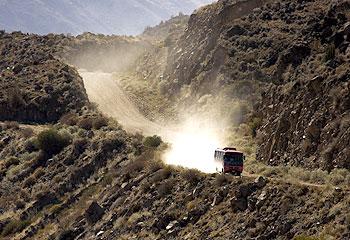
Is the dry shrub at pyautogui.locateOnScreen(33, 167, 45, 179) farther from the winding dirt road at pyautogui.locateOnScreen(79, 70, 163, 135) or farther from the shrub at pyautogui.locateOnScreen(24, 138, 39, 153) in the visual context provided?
the winding dirt road at pyautogui.locateOnScreen(79, 70, 163, 135)

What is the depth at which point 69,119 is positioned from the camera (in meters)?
71.6

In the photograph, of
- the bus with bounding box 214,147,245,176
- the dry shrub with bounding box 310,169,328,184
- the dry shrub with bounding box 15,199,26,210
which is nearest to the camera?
the dry shrub with bounding box 310,169,328,184

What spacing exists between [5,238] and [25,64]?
149ft

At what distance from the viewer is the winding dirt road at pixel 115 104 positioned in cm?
7361

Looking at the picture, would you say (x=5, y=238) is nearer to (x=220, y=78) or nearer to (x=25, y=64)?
(x=220, y=78)

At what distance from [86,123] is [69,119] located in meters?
4.30

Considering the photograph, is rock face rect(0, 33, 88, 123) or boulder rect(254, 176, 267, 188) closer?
boulder rect(254, 176, 267, 188)

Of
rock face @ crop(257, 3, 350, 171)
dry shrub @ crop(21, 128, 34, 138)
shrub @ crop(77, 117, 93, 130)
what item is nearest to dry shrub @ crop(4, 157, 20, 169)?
dry shrub @ crop(21, 128, 34, 138)

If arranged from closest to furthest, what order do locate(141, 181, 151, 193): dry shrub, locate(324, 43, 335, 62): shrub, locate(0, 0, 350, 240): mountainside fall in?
locate(0, 0, 350, 240): mountainside → locate(141, 181, 151, 193): dry shrub → locate(324, 43, 335, 62): shrub

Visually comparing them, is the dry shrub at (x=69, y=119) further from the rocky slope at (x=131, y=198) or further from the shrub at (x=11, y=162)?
the shrub at (x=11, y=162)

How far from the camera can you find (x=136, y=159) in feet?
171

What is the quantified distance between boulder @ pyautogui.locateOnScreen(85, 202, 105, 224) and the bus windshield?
30.4ft

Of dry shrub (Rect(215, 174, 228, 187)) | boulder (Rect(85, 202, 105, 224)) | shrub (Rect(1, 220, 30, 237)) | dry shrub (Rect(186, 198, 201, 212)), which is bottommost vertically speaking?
shrub (Rect(1, 220, 30, 237))

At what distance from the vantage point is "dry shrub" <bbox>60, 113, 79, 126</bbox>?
70688 mm
